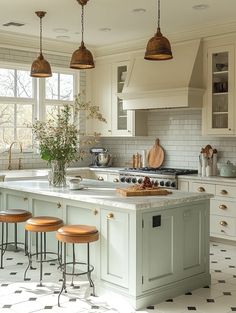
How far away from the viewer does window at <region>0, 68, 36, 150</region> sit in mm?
8023

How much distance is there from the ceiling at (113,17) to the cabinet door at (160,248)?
8.87ft

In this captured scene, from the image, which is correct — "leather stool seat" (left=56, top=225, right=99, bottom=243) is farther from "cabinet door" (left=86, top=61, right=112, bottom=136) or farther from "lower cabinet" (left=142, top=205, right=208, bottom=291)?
"cabinet door" (left=86, top=61, right=112, bottom=136)

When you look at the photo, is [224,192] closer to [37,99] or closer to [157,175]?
[157,175]

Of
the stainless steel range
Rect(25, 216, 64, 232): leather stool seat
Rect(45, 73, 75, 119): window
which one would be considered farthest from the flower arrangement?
Rect(45, 73, 75, 119): window

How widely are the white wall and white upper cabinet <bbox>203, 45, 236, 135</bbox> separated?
378 millimetres

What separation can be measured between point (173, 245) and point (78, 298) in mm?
1009

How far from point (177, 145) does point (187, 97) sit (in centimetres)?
120

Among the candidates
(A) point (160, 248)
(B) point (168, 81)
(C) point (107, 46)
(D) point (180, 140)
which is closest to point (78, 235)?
(A) point (160, 248)

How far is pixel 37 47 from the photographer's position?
8.20 metres

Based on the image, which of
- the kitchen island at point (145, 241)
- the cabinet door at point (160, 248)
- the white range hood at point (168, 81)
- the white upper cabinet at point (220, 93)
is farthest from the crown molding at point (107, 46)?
the cabinet door at point (160, 248)

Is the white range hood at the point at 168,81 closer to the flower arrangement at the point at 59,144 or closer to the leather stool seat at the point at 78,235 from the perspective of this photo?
the flower arrangement at the point at 59,144

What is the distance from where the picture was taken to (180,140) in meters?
7.98

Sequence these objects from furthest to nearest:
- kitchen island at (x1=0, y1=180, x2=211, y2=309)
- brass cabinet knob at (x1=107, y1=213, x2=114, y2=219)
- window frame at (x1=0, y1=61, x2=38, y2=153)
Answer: window frame at (x1=0, y1=61, x2=38, y2=153) → brass cabinet knob at (x1=107, y1=213, x2=114, y2=219) → kitchen island at (x1=0, y1=180, x2=211, y2=309)

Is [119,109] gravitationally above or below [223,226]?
above
